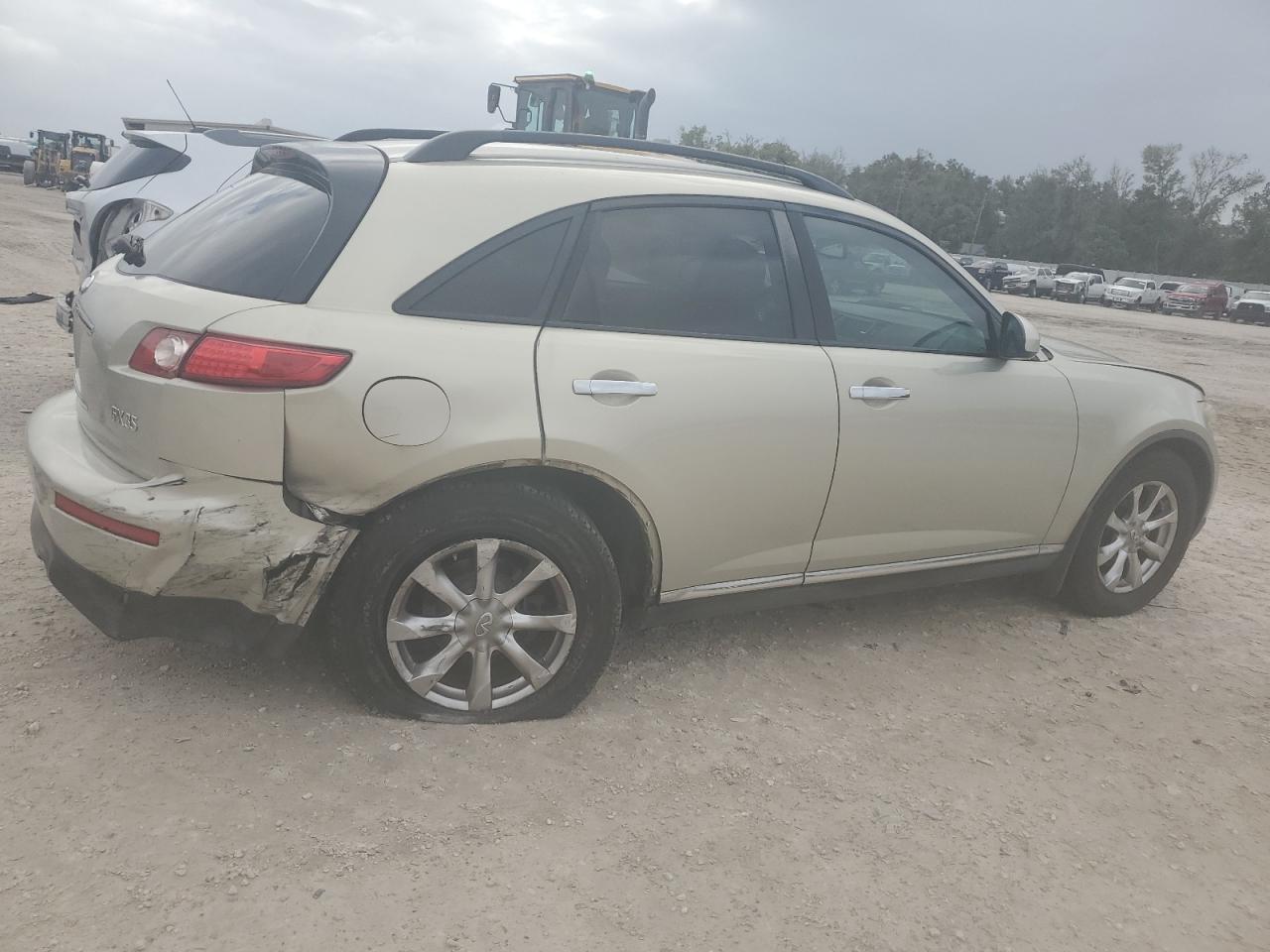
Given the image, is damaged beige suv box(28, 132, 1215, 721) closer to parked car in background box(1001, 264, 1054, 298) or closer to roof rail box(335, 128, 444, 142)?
roof rail box(335, 128, 444, 142)

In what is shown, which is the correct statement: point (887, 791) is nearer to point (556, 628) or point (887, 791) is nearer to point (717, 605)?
point (717, 605)

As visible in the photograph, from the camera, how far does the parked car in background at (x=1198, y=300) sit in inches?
1575

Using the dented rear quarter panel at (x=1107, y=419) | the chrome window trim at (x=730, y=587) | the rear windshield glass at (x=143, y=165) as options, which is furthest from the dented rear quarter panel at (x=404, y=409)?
the rear windshield glass at (x=143, y=165)

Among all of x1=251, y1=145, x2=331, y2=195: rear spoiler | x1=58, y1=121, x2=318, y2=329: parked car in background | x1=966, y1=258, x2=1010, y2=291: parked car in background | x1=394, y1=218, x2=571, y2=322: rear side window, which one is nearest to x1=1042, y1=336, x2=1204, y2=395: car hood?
x1=394, y1=218, x2=571, y2=322: rear side window

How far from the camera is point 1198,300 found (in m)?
40.5

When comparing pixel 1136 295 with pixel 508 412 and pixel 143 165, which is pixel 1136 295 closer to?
pixel 143 165

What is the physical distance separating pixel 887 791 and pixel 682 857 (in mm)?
739

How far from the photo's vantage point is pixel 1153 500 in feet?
14.8

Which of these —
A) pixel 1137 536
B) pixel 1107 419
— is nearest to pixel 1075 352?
pixel 1107 419

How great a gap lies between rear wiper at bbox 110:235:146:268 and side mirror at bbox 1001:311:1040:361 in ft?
9.81

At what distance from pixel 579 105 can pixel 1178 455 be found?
36.5ft

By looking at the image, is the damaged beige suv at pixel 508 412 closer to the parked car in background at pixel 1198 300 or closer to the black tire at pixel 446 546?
the black tire at pixel 446 546

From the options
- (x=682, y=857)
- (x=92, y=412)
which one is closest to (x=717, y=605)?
(x=682, y=857)

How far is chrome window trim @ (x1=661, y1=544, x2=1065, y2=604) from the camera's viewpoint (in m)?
3.34
